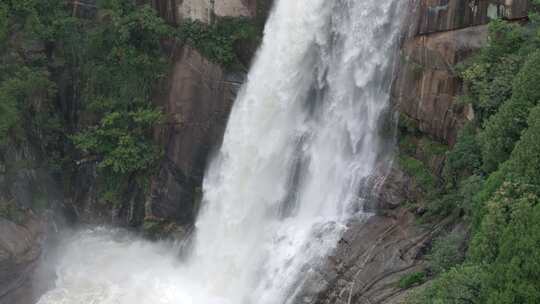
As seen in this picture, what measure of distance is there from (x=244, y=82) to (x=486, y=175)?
35.0 ft

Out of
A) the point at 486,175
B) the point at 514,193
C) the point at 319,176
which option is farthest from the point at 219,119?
the point at 514,193

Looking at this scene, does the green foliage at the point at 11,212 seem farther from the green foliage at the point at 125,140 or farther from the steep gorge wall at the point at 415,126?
the steep gorge wall at the point at 415,126

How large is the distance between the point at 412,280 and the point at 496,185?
10.3ft

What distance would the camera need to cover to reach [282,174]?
2034 centimetres

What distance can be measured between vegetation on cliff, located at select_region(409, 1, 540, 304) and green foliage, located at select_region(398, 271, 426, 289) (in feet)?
0.88

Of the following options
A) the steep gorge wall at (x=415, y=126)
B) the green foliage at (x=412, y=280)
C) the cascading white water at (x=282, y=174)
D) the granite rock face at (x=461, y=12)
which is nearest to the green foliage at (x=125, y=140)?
the cascading white water at (x=282, y=174)

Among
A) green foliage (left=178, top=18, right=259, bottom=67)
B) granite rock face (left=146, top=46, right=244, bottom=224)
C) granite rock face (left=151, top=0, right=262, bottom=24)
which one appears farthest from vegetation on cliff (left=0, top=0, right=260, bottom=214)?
granite rock face (left=146, top=46, right=244, bottom=224)

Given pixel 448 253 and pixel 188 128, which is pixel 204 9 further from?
pixel 448 253

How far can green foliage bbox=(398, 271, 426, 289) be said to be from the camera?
1435 centimetres

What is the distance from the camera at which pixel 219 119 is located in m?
23.1

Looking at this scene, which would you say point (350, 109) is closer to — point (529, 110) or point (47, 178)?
point (529, 110)

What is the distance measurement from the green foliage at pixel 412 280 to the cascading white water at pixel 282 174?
8.72 feet

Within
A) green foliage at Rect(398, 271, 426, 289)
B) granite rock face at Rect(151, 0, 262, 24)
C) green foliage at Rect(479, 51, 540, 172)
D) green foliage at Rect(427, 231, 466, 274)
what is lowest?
green foliage at Rect(398, 271, 426, 289)

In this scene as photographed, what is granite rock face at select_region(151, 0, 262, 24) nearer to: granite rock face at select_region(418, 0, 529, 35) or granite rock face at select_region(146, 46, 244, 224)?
granite rock face at select_region(146, 46, 244, 224)
